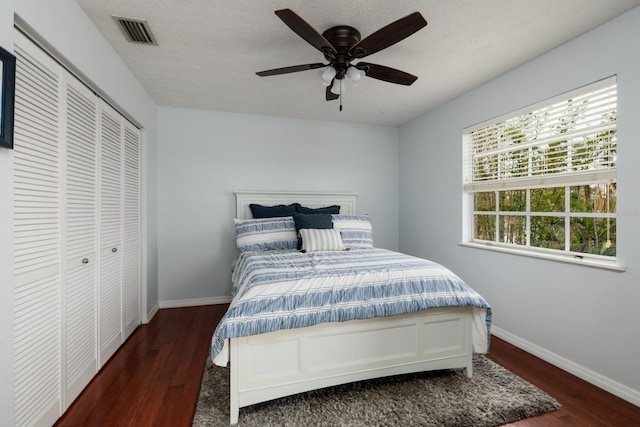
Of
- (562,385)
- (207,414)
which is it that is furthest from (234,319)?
(562,385)

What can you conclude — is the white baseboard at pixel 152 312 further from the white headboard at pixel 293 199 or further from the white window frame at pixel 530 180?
the white window frame at pixel 530 180

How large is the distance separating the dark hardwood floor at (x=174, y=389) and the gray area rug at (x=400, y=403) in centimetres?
10

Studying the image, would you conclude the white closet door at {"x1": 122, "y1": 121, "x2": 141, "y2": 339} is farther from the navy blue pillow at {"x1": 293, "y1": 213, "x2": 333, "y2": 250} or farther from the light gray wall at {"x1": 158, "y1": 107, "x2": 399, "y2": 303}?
the navy blue pillow at {"x1": 293, "y1": 213, "x2": 333, "y2": 250}

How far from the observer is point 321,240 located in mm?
2900

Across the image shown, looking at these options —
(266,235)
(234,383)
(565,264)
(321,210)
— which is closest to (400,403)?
(234,383)

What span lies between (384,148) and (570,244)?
8.54ft

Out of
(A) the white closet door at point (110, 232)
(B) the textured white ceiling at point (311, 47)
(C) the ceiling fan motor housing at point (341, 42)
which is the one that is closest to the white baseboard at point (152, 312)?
(A) the white closet door at point (110, 232)

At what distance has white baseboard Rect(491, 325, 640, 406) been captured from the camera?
1.84m

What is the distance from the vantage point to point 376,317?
73.4 inches

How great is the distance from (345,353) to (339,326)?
19 cm

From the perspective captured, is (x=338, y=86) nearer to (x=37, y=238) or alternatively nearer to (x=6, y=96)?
(x=6, y=96)

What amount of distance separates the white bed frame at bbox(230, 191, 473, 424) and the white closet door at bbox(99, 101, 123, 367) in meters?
1.30

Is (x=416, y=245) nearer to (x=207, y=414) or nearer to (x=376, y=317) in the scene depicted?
(x=376, y=317)

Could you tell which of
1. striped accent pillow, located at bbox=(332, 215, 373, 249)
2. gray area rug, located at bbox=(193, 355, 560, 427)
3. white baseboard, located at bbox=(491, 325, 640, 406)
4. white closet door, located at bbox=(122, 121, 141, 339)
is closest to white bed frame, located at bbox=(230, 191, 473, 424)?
gray area rug, located at bbox=(193, 355, 560, 427)
